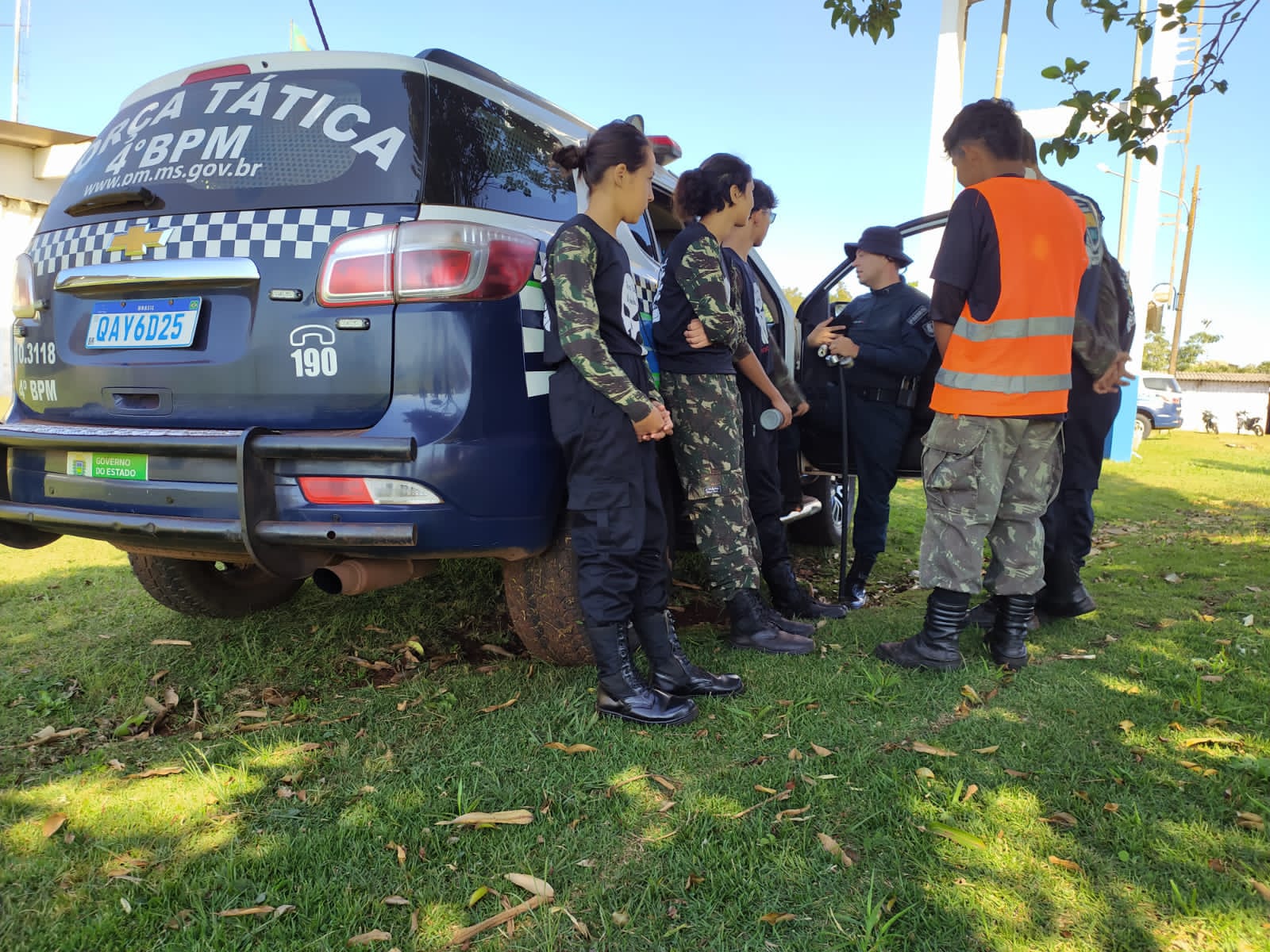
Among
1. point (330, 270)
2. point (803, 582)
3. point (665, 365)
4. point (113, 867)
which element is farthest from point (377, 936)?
point (803, 582)

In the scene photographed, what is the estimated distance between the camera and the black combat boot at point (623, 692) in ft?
8.21

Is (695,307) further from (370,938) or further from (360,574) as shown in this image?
(370,938)

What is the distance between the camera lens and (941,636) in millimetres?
2953

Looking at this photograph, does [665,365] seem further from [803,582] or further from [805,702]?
[803,582]

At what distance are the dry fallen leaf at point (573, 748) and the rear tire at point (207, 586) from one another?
1246 millimetres

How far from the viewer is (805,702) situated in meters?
2.63

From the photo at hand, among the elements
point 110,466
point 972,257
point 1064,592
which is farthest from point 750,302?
point 110,466

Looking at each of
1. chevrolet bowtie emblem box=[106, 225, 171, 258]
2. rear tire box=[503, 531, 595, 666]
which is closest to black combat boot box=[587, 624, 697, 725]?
rear tire box=[503, 531, 595, 666]

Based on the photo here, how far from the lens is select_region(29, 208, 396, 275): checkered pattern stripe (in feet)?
7.27

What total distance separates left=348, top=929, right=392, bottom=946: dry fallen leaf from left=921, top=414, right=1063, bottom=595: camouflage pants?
6.72ft

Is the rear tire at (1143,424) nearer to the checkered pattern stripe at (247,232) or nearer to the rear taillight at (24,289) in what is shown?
the checkered pattern stripe at (247,232)

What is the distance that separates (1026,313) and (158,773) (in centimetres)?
292

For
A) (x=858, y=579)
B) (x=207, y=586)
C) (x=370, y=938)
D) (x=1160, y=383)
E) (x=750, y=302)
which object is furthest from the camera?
(x=1160, y=383)

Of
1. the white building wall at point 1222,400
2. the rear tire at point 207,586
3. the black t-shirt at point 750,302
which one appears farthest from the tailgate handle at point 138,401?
the white building wall at point 1222,400
